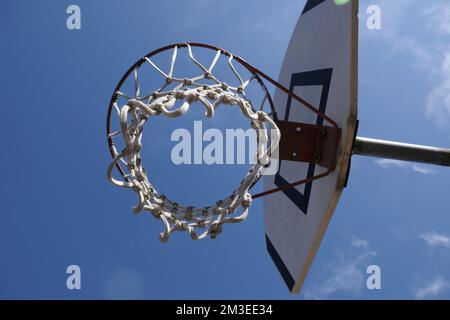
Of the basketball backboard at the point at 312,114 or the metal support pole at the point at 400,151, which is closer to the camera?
the basketball backboard at the point at 312,114

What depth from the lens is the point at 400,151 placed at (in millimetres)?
3846

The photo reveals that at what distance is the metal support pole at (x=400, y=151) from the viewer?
11.8 ft

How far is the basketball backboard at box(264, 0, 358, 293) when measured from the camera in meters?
3.14

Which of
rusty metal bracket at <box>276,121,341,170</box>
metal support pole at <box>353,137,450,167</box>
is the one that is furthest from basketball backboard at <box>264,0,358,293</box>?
metal support pole at <box>353,137,450,167</box>

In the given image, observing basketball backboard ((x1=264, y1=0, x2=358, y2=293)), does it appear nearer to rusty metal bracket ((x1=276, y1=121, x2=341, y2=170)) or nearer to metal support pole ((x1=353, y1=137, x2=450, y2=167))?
rusty metal bracket ((x1=276, y1=121, x2=341, y2=170))

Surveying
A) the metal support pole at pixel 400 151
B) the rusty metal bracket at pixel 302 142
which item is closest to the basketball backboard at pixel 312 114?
the rusty metal bracket at pixel 302 142

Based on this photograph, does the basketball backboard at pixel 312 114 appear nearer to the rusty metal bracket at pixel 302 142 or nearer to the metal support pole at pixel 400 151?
the rusty metal bracket at pixel 302 142

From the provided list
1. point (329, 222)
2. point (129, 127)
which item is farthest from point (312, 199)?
point (129, 127)

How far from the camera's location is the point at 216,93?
3.21 meters

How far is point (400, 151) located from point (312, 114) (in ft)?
3.05

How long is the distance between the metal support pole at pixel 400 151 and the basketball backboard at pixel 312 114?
0.43 metres

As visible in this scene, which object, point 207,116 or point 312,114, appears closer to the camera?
point 207,116

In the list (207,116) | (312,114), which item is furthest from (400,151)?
(207,116)

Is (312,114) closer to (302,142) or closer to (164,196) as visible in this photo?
(302,142)
